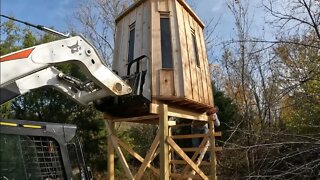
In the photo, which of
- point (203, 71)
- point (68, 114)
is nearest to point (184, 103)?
point (203, 71)

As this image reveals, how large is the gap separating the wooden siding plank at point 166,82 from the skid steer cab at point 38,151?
3.12 metres

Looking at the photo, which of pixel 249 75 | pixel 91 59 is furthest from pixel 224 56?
pixel 91 59

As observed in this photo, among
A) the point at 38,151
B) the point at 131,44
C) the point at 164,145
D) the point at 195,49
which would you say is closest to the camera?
the point at 38,151

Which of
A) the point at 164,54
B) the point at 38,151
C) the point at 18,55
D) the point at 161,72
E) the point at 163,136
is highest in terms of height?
the point at 164,54

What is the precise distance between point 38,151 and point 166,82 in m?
3.79

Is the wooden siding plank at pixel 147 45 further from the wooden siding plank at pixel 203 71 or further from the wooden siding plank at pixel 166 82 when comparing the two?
the wooden siding plank at pixel 203 71

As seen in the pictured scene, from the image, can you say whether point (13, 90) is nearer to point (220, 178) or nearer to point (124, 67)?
point (124, 67)

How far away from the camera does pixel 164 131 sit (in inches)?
274

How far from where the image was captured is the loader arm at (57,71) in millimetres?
3823

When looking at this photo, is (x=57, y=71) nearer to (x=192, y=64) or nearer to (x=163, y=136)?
(x=163, y=136)

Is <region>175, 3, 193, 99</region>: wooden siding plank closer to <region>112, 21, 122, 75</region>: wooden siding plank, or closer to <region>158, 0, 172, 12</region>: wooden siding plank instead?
<region>158, 0, 172, 12</region>: wooden siding plank

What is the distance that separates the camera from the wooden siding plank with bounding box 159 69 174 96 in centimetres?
707

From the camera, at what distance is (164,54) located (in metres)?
7.36

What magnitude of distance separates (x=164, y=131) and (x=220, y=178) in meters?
5.27
